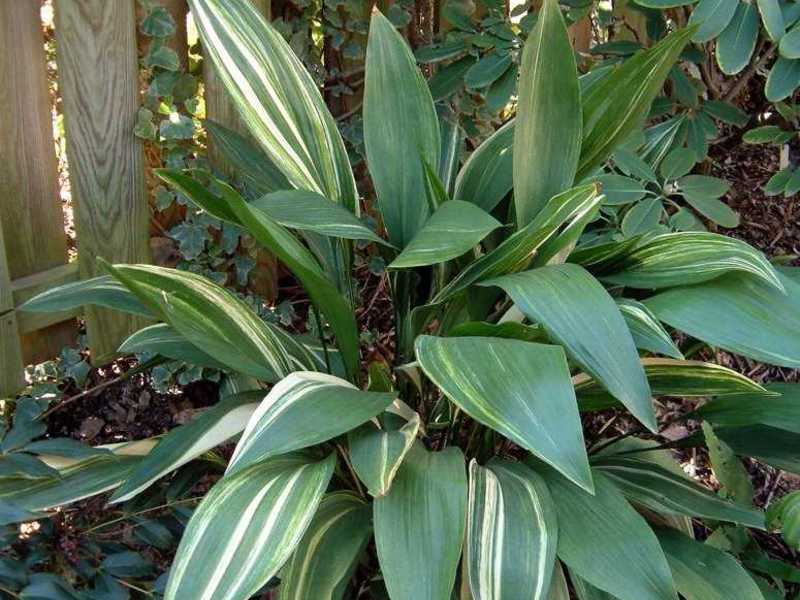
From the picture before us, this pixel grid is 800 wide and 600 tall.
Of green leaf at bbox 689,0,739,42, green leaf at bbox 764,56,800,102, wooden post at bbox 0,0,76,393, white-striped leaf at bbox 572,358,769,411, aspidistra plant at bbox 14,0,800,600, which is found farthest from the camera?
wooden post at bbox 0,0,76,393

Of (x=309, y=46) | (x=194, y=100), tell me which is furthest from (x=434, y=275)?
(x=309, y=46)

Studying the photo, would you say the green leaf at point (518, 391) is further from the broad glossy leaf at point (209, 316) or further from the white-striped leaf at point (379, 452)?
the broad glossy leaf at point (209, 316)

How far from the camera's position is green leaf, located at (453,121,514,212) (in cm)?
153

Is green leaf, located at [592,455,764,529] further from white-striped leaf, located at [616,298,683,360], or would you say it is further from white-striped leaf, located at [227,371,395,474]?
white-striped leaf, located at [227,371,395,474]

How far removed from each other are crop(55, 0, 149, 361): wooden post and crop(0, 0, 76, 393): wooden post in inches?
1.8

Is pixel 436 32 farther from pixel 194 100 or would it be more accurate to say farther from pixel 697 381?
pixel 697 381

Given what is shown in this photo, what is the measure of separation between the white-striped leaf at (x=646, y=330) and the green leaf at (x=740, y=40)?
629 millimetres

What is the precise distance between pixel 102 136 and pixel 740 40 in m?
1.34

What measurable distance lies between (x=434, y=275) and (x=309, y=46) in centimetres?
98

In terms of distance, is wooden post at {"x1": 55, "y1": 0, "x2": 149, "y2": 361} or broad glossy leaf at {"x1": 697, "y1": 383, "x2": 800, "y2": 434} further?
wooden post at {"x1": 55, "y1": 0, "x2": 149, "y2": 361}

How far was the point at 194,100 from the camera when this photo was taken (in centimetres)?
203

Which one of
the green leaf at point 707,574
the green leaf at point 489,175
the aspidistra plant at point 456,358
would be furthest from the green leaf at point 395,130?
the green leaf at point 707,574

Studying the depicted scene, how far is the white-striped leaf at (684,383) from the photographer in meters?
1.24

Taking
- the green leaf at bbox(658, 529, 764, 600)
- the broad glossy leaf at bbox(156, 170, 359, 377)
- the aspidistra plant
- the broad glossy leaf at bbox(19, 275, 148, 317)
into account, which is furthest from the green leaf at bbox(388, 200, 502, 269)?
the green leaf at bbox(658, 529, 764, 600)
